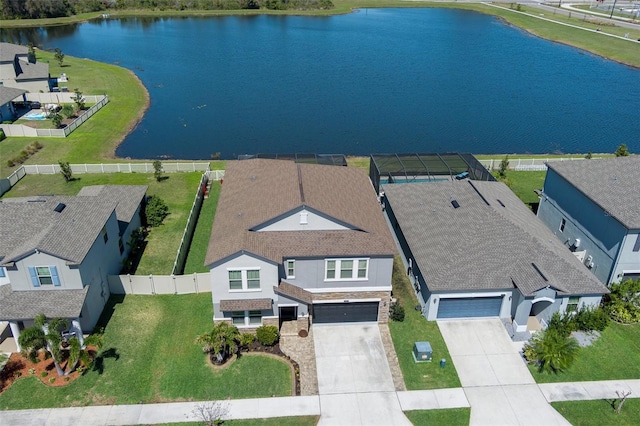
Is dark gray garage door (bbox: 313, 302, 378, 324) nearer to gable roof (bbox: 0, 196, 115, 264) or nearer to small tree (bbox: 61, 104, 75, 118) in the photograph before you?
gable roof (bbox: 0, 196, 115, 264)

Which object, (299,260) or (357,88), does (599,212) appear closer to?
(299,260)

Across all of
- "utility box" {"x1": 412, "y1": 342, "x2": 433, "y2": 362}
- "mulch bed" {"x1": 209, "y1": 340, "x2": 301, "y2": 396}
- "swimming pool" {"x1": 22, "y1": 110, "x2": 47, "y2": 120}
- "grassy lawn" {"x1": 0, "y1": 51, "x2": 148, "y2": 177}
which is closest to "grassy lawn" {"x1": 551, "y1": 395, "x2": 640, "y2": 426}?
"utility box" {"x1": 412, "y1": 342, "x2": 433, "y2": 362}

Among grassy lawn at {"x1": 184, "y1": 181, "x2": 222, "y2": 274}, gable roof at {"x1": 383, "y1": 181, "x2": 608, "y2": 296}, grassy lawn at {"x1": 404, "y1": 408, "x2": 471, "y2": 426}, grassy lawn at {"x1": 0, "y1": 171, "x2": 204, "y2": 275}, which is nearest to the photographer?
grassy lawn at {"x1": 404, "y1": 408, "x2": 471, "y2": 426}

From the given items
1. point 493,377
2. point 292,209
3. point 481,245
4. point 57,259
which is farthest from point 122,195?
point 493,377

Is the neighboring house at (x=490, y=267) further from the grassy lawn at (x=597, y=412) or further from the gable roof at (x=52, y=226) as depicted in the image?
the gable roof at (x=52, y=226)

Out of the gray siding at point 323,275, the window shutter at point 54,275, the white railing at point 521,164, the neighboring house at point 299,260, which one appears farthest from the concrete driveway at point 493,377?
the white railing at point 521,164

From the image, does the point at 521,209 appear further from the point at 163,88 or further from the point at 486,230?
the point at 163,88
